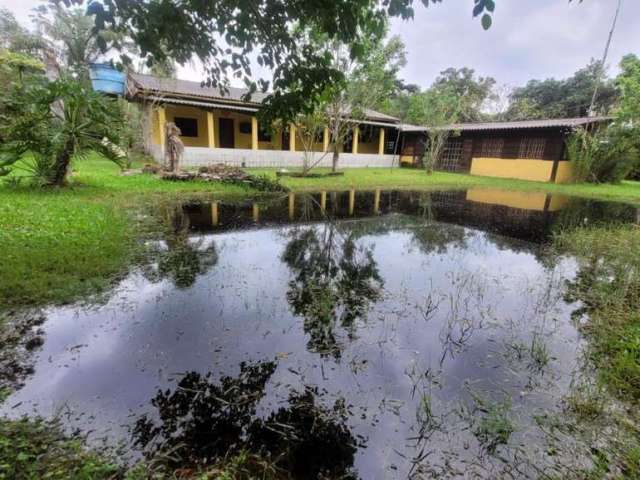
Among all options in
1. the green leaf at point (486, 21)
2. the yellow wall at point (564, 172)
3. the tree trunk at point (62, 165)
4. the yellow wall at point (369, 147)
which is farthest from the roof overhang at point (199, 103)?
the yellow wall at point (564, 172)

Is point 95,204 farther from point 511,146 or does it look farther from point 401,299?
point 511,146

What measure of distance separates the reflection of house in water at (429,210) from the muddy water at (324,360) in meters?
1.87

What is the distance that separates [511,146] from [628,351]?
1796 centimetres

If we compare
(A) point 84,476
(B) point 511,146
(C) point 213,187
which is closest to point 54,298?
(A) point 84,476

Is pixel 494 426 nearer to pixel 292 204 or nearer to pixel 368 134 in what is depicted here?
pixel 292 204

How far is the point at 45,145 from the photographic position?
7312 millimetres

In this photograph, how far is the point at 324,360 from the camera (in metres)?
2.74

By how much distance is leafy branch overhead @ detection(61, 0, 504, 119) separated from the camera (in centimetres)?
218

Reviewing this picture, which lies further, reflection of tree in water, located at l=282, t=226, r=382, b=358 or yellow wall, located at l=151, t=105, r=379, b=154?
yellow wall, located at l=151, t=105, r=379, b=154

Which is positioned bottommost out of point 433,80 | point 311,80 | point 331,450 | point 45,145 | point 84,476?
point 331,450

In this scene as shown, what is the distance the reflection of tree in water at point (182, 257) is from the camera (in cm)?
415

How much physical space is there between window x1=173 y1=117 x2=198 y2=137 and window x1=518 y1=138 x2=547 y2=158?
54.5 feet

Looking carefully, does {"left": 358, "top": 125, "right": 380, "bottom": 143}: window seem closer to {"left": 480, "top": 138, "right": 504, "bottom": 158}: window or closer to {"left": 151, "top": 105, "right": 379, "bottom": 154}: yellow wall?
{"left": 151, "top": 105, "right": 379, "bottom": 154}: yellow wall

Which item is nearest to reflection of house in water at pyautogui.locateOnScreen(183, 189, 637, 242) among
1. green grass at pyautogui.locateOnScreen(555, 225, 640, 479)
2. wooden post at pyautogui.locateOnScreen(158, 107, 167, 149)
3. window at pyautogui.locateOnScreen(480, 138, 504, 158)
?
green grass at pyautogui.locateOnScreen(555, 225, 640, 479)
